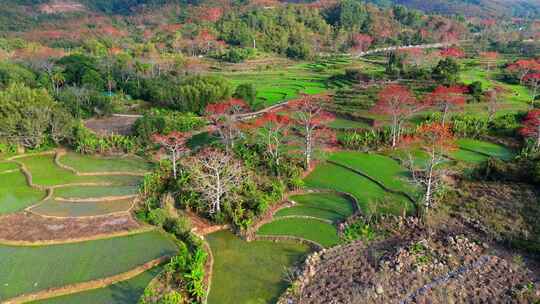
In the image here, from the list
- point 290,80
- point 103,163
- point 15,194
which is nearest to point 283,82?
point 290,80

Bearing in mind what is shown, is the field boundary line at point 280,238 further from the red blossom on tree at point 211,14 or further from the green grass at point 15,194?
the red blossom on tree at point 211,14

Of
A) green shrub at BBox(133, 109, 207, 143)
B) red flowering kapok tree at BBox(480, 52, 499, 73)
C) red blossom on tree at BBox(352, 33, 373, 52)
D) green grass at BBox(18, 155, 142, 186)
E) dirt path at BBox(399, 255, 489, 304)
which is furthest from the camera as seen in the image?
red blossom on tree at BBox(352, 33, 373, 52)

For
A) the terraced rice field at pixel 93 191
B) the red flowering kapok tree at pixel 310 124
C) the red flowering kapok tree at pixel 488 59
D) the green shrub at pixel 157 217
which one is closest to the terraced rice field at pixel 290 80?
the red flowering kapok tree at pixel 310 124

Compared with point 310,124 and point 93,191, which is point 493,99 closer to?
point 310,124

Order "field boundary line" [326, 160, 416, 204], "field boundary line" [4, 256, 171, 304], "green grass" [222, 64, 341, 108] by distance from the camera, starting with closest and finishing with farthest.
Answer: "field boundary line" [4, 256, 171, 304] < "field boundary line" [326, 160, 416, 204] < "green grass" [222, 64, 341, 108]

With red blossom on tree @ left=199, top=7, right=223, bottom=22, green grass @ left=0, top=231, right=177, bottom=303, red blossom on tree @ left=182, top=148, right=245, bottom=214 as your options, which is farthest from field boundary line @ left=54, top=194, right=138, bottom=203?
red blossom on tree @ left=199, top=7, right=223, bottom=22

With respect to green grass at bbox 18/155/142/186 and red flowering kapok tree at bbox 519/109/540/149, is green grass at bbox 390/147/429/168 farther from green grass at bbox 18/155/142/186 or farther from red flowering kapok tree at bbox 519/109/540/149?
green grass at bbox 18/155/142/186

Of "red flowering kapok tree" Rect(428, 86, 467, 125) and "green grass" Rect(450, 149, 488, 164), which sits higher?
"red flowering kapok tree" Rect(428, 86, 467, 125)

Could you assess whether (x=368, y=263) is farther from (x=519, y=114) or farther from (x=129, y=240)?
(x=519, y=114)
